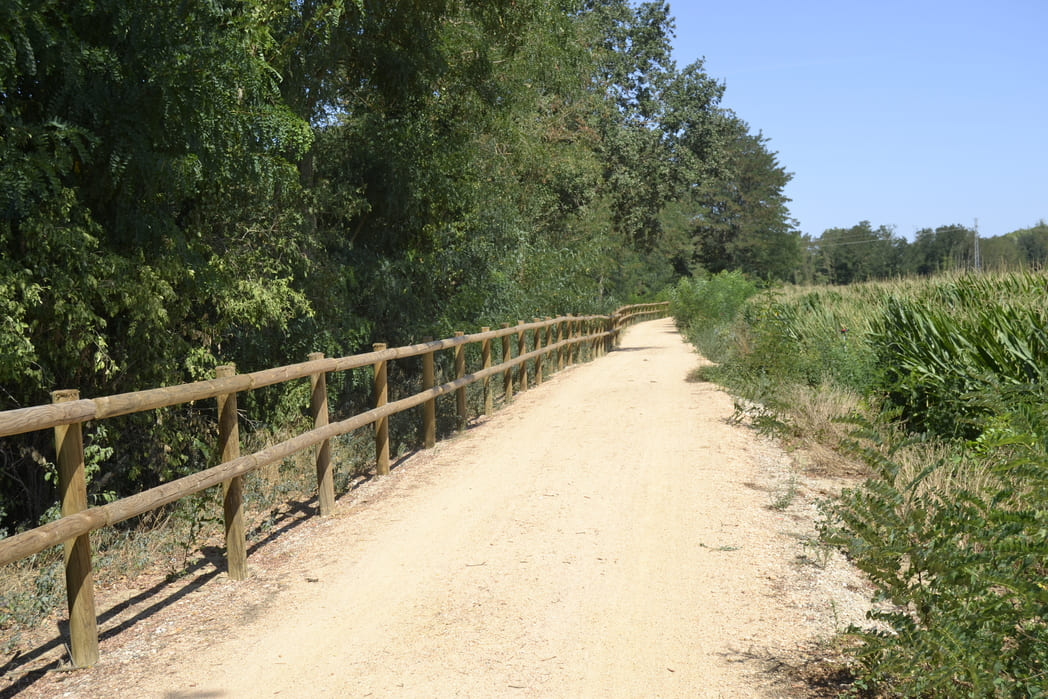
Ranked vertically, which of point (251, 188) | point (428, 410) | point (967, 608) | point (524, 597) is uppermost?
point (251, 188)

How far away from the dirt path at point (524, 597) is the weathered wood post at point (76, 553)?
0.53 ft

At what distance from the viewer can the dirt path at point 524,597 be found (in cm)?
431

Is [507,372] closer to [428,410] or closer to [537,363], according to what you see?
[537,363]

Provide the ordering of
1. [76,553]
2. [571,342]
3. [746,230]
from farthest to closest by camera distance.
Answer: [746,230]
[571,342]
[76,553]

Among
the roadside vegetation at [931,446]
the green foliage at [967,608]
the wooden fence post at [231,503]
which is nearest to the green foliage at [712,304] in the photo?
the roadside vegetation at [931,446]

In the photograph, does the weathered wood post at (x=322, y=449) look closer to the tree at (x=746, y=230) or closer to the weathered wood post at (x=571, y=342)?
the weathered wood post at (x=571, y=342)

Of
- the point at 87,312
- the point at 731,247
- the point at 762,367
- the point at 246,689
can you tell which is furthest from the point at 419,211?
the point at 731,247

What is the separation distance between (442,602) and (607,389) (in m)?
11.4

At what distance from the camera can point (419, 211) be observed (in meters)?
14.8

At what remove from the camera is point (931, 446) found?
9.10m

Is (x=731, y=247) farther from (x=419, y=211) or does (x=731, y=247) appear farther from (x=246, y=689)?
(x=246, y=689)

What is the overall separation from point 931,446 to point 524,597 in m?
5.65

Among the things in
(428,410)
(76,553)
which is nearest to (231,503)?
(76,553)

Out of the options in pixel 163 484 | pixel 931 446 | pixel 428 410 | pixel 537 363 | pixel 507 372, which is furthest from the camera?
pixel 537 363
